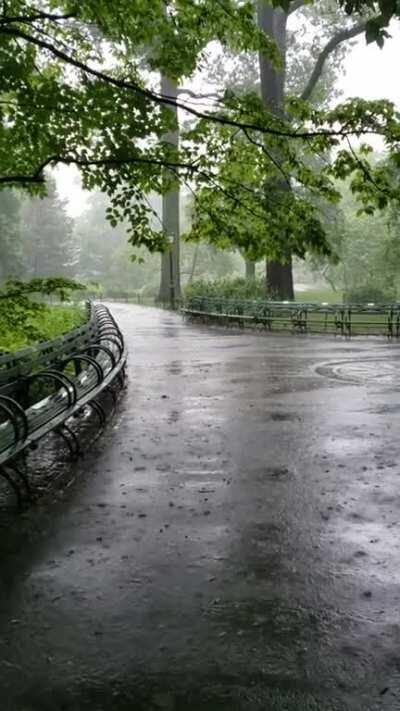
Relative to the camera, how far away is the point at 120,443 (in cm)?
664

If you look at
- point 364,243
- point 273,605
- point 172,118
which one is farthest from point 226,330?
point 364,243

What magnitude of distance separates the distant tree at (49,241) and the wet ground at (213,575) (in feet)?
199

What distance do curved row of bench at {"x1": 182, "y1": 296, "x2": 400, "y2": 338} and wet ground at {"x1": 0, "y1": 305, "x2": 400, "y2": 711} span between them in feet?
40.1

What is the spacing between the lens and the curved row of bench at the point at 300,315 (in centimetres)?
1912

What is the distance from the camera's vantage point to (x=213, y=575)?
3.63 metres

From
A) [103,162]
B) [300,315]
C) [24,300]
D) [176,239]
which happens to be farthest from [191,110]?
[176,239]

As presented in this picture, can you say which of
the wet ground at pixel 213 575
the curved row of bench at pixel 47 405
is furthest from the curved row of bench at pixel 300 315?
the wet ground at pixel 213 575

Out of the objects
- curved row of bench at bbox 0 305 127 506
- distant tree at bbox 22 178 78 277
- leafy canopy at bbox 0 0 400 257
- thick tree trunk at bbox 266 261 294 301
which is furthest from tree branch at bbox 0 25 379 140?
distant tree at bbox 22 178 78 277

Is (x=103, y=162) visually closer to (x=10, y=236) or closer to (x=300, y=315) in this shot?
(x=300, y=315)

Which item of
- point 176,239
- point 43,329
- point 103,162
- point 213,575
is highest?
point 176,239

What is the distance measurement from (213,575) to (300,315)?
1755 cm

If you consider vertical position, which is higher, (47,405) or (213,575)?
(47,405)

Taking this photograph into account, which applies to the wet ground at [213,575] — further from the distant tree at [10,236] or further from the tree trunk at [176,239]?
the distant tree at [10,236]

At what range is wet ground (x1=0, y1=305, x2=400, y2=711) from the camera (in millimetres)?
2668
